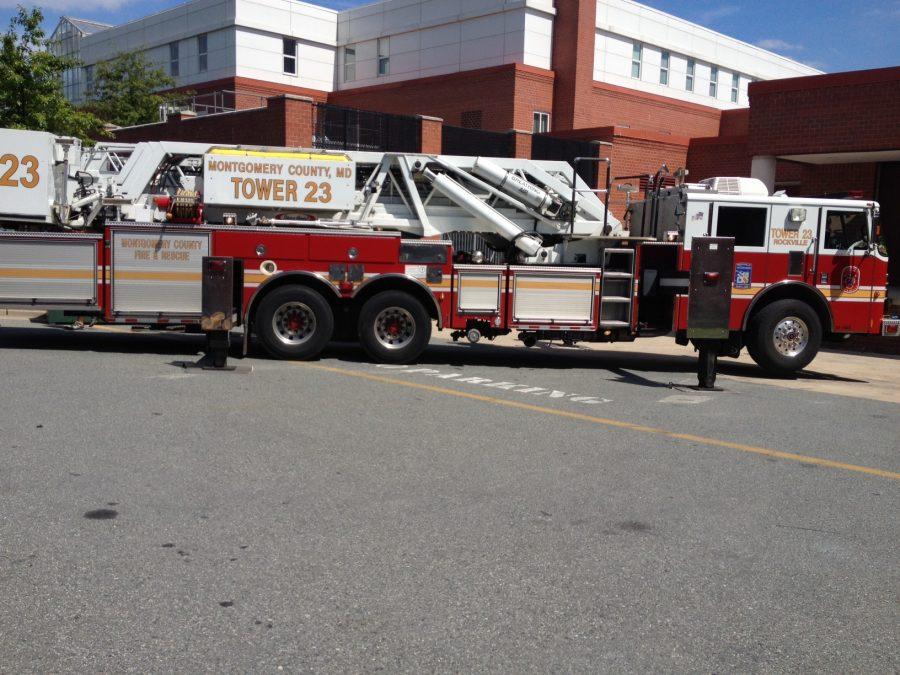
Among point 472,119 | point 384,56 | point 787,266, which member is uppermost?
point 384,56

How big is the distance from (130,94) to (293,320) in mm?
27049

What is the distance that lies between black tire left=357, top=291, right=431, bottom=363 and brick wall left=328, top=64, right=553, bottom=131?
21073 mm

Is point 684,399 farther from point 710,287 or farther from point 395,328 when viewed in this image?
point 395,328

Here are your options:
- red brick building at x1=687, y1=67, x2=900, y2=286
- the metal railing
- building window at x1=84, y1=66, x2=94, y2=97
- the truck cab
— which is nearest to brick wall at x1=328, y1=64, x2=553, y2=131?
the metal railing

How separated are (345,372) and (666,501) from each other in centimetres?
628

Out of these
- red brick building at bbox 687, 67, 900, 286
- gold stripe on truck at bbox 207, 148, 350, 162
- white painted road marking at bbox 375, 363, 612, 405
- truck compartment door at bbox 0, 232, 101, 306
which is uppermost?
red brick building at bbox 687, 67, 900, 286

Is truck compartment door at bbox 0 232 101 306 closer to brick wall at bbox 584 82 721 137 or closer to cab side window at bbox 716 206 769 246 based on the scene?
cab side window at bbox 716 206 769 246

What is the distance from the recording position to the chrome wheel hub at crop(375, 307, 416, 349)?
12.9 meters

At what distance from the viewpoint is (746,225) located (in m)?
13.2

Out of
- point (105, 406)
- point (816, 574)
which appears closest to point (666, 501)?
point (816, 574)

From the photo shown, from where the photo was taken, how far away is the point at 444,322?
43.0 ft

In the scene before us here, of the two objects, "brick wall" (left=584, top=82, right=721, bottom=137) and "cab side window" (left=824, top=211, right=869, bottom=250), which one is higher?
"brick wall" (left=584, top=82, right=721, bottom=137)

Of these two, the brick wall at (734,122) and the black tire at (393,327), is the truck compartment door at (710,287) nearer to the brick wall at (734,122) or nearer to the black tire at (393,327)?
the black tire at (393,327)

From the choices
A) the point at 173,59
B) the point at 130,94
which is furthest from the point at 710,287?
the point at 173,59
